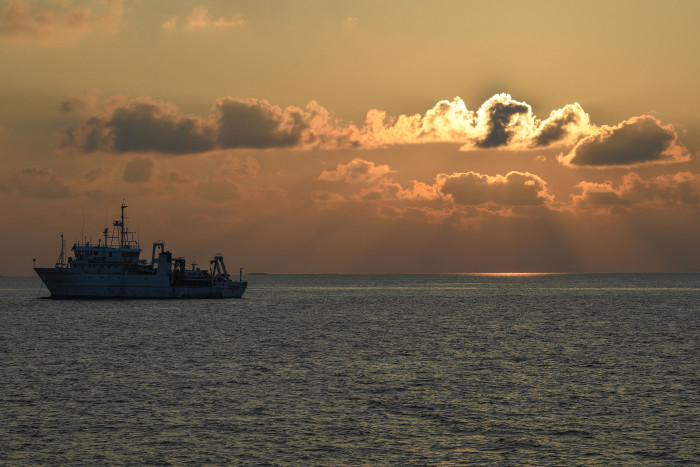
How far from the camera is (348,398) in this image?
144 feet

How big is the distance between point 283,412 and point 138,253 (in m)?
111

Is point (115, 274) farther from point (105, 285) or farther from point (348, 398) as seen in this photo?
point (348, 398)

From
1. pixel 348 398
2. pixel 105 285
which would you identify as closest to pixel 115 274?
pixel 105 285

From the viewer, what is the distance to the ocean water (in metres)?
32.2

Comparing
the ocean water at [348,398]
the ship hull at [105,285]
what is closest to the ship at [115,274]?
the ship hull at [105,285]

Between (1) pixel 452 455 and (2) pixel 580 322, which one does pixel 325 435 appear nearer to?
(1) pixel 452 455

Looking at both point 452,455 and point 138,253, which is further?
point 138,253

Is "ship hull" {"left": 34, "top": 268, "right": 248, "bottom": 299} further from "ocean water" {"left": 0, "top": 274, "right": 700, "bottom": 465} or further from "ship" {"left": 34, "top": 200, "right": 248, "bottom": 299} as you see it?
"ocean water" {"left": 0, "top": 274, "right": 700, "bottom": 465}

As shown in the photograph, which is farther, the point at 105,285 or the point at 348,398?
the point at 105,285

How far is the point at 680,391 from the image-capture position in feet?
A: 153

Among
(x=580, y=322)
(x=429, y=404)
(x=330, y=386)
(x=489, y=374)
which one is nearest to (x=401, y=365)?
(x=489, y=374)

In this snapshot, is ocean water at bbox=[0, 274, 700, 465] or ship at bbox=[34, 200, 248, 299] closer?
ocean water at bbox=[0, 274, 700, 465]

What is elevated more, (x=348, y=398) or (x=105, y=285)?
(x=105, y=285)

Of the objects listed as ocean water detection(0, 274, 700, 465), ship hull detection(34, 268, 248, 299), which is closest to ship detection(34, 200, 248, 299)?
ship hull detection(34, 268, 248, 299)
